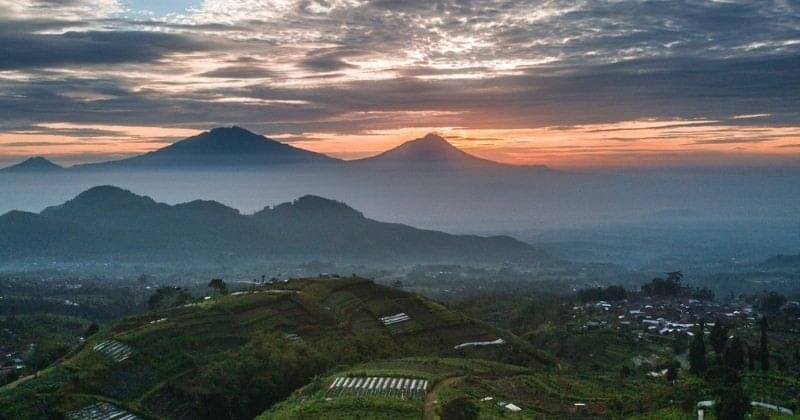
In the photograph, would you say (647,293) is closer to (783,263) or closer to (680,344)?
(680,344)

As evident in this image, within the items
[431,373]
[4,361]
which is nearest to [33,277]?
[4,361]

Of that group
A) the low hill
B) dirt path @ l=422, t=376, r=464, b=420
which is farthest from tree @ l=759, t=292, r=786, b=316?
the low hill

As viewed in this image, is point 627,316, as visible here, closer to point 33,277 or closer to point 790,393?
point 790,393

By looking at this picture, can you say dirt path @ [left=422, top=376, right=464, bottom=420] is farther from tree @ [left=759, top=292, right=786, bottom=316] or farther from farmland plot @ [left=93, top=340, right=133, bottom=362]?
tree @ [left=759, top=292, right=786, bottom=316]

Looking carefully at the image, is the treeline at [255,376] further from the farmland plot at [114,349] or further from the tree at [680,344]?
the tree at [680,344]

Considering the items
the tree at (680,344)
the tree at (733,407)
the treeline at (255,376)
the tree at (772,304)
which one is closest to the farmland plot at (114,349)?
the treeline at (255,376)

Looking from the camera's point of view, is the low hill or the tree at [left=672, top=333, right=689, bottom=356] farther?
the low hill
